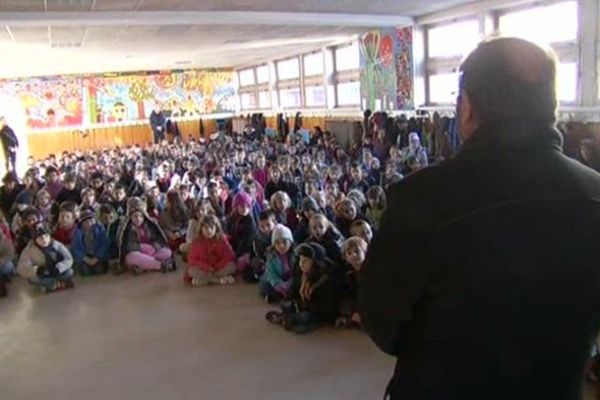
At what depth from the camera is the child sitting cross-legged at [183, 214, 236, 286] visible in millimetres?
5477

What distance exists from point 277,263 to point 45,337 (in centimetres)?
184

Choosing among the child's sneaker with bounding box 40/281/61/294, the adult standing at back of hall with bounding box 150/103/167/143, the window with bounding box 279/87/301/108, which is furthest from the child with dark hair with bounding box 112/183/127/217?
the adult standing at back of hall with bounding box 150/103/167/143

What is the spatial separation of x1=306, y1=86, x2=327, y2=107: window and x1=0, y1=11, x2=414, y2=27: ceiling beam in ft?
15.0

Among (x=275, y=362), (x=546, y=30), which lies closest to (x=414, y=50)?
(x=546, y=30)

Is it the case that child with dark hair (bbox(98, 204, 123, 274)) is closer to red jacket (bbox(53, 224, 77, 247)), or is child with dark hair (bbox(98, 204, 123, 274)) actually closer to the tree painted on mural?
red jacket (bbox(53, 224, 77, 247))

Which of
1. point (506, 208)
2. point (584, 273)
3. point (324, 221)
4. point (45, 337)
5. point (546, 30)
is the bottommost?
point (45, 337)

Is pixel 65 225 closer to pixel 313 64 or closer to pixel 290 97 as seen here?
pixel 313 64

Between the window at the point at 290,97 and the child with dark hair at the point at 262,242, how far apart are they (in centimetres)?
1120

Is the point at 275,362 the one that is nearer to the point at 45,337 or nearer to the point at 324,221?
the point at 324,221

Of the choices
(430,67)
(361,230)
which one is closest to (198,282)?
(361,230)

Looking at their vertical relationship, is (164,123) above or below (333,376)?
above

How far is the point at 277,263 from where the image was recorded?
489cm

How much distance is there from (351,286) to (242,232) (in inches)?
74.8

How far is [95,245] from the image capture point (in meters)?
6.22
